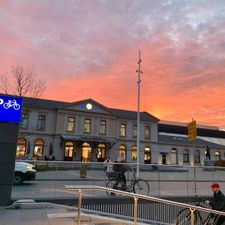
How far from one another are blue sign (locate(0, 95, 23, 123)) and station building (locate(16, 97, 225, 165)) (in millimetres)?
28880

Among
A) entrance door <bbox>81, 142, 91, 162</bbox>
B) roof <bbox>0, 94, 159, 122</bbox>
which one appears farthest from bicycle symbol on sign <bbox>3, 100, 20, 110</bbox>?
entrance door <bbox>81, 142, 91, 162</bbox>

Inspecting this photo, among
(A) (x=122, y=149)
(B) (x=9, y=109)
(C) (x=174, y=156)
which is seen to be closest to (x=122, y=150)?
(A) (x=122, y=149)

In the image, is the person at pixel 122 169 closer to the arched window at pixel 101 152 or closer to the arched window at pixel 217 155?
the arched window at pixel 101 152

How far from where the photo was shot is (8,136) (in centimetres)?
979

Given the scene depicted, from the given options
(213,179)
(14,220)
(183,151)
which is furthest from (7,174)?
(183,151)

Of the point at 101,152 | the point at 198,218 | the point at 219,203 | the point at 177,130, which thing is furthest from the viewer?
the point at 177,130

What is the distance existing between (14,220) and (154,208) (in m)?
5.38

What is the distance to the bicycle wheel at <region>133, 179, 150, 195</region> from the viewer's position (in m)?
12.4

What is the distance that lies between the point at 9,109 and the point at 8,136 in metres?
1.01

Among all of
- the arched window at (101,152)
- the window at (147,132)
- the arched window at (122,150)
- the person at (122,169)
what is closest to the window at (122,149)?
the arched window at (122,150)

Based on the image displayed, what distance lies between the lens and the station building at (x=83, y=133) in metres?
42.8

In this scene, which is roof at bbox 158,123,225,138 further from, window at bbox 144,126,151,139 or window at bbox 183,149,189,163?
window at bbox 144,126,151,139

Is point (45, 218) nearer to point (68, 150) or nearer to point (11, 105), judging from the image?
point (11, 105)

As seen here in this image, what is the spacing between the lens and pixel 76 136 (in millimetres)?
44312
